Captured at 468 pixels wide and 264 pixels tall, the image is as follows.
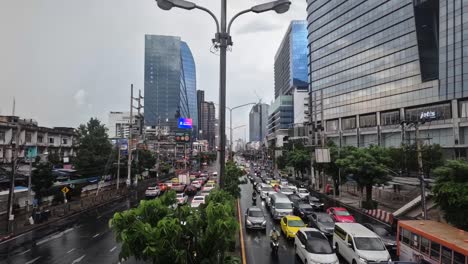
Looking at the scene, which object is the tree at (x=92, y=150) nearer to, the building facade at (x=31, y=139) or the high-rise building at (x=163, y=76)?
the building facade at (x=31, y=139)

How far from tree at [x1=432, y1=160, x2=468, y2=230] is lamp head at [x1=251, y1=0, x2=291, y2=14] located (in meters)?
17.1

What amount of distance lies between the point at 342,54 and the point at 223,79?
98.4 metres

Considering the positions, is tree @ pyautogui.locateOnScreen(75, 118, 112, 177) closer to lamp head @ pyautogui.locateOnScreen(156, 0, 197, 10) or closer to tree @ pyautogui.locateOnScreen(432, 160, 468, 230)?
tree @ pyautogui.locateOnScreen(432, 160, 468, 230)

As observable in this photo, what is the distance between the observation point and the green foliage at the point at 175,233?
6594 mm

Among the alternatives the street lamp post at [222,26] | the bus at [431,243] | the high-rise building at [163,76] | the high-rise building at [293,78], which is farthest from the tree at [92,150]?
the high-rise building at [163,76]

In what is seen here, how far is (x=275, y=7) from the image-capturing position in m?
8.62

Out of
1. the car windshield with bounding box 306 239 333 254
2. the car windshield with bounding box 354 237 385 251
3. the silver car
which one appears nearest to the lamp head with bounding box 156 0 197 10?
the car windshield with bounding box 306 239 333 254

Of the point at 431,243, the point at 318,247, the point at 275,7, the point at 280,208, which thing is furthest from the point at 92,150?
the point at 275,7

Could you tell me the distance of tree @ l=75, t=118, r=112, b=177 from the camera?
57.0m

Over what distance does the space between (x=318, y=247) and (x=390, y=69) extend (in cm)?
7698

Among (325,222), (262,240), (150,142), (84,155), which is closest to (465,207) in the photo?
(325,222)

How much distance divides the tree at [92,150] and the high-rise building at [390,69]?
118ft

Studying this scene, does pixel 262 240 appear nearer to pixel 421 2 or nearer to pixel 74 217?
pixel 74 217

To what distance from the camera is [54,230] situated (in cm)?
2922
